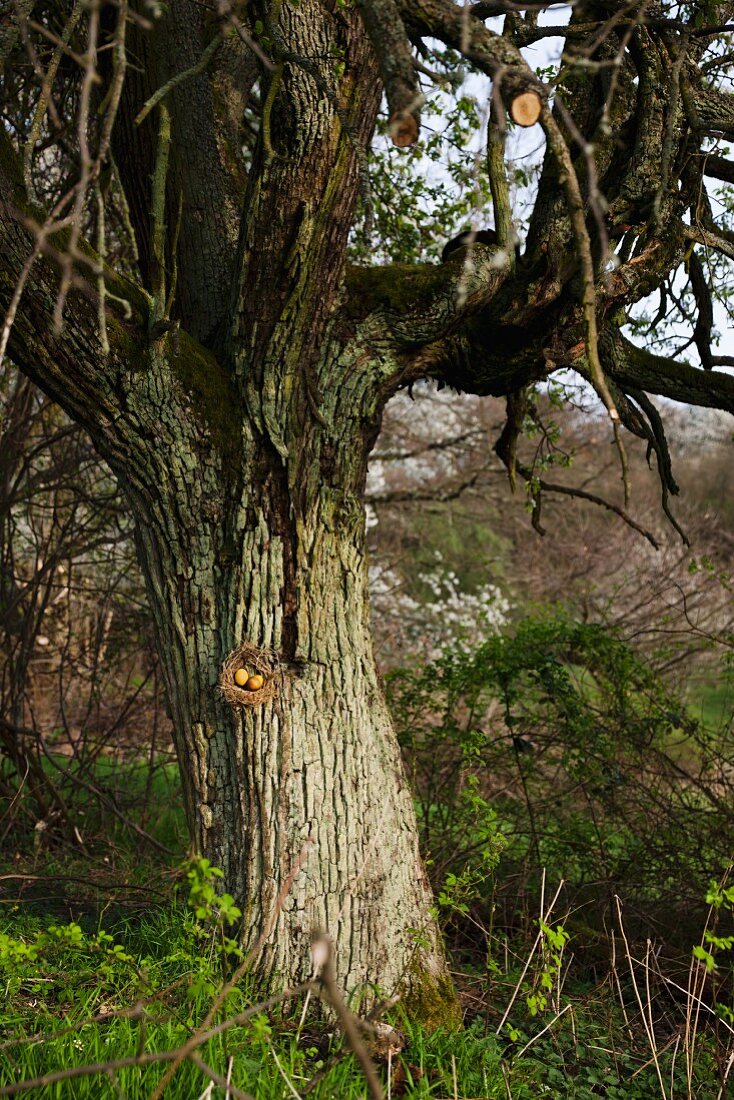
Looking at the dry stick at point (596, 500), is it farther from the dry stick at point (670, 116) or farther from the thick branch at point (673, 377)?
the dry stick at point (670, 116)

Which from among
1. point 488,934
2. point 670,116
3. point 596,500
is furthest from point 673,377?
point 488,934

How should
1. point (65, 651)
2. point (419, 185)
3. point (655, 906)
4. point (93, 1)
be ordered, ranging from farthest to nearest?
point (65, 651) → point (419, 185) → point (655, 906) → point (93, 1)

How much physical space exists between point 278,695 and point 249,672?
0.45 ft

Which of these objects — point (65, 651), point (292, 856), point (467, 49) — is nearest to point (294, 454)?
point (292, 856)

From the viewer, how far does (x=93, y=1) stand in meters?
1.67

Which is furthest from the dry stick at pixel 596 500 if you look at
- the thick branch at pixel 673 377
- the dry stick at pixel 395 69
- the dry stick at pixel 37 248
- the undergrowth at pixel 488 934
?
the dry stick at pixel 37 248

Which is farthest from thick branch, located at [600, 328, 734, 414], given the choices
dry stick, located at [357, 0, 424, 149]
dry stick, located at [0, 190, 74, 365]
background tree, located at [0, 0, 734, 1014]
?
dry stick, located at [0, 190, 74, 365]

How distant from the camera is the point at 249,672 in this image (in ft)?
10.7

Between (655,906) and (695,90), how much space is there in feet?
12.5

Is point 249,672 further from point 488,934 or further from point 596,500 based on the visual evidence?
point 596,500

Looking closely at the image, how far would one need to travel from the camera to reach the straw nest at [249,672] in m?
3.25

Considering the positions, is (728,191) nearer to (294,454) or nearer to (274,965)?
(294,454)

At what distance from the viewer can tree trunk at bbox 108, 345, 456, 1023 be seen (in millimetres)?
3225

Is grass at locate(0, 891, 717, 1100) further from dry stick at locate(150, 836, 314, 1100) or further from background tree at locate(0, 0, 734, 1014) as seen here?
background tree at locate(0, 0, 734, 1014)
